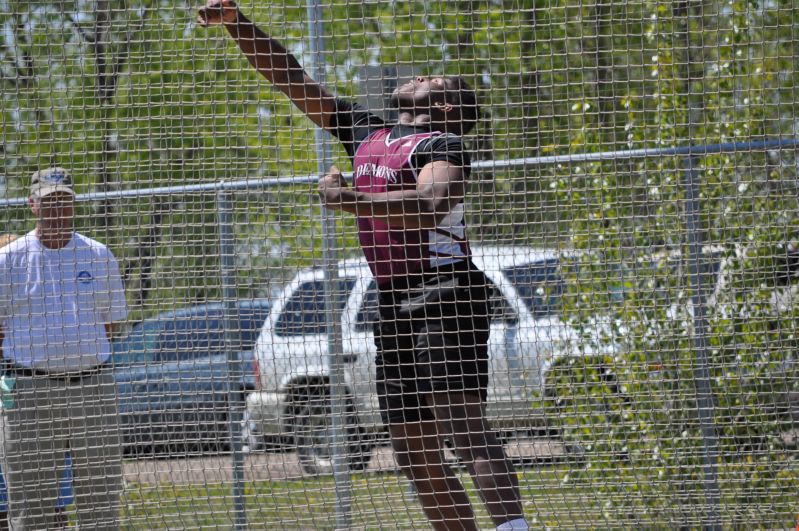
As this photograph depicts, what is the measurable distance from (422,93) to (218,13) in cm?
81

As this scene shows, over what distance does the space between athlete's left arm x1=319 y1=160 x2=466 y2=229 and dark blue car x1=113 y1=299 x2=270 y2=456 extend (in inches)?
52.4

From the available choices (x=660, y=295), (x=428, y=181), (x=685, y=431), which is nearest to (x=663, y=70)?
(x=660, y=295)

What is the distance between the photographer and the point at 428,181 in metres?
3.14

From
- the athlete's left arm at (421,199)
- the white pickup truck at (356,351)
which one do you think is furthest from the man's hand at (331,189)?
the white pickup truck at (356,351)

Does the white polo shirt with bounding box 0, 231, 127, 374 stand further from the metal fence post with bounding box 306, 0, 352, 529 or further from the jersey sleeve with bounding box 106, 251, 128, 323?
the metal fence post with bounding box 306, 0, 352, 529

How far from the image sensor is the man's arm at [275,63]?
3477mm

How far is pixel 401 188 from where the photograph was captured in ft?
11.0

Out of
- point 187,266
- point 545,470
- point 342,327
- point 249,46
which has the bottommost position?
point 545,470

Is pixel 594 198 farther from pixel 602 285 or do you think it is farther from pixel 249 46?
pixel 249 46

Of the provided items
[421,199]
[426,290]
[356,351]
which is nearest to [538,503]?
[356,351]

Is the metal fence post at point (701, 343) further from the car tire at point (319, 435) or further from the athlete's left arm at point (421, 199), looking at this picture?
the car tire at point (319, 435)

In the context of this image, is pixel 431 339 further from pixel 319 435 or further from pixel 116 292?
pixel 116 292

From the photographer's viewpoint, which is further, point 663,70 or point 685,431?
point 663,70

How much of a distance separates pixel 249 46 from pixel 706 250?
7.29 ft
